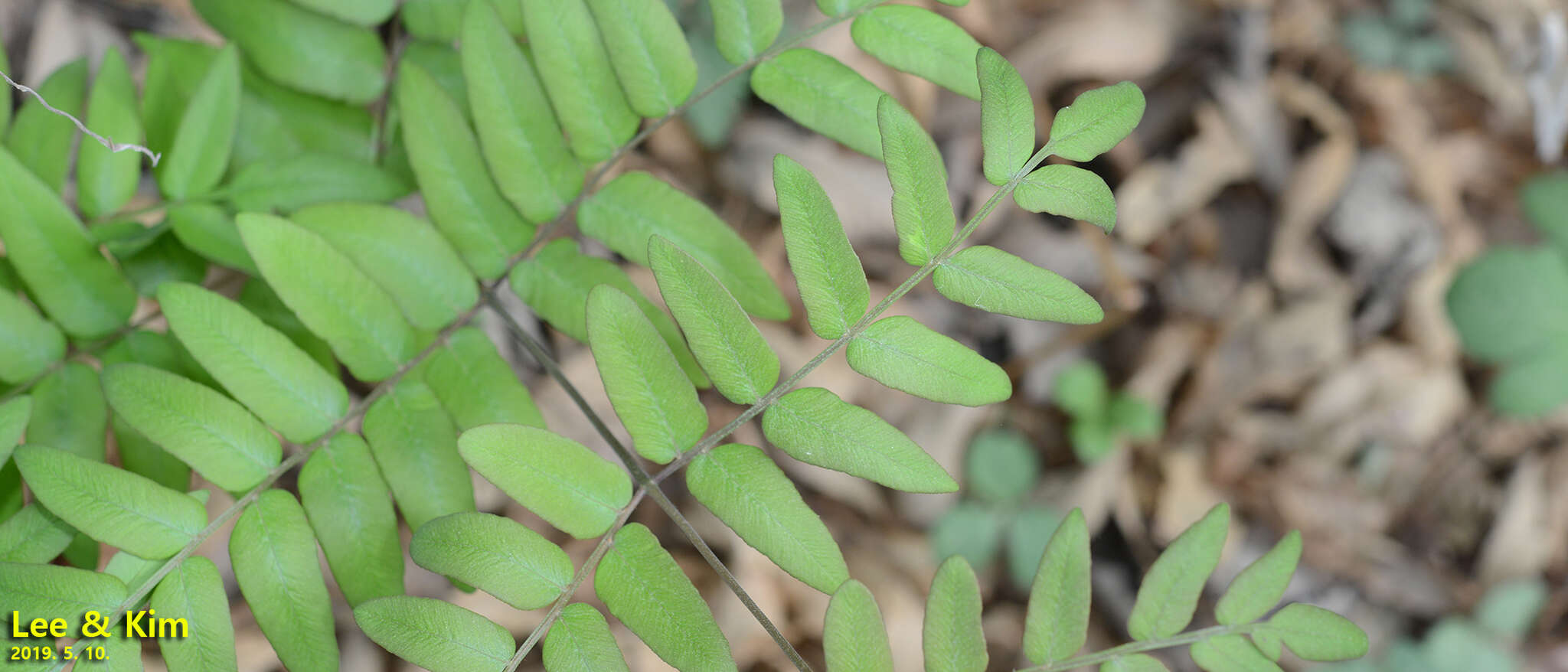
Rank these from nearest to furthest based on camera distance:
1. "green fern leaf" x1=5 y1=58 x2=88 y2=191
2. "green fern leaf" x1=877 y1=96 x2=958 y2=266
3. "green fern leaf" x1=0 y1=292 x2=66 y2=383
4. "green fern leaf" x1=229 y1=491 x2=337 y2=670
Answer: "green fern leaf" x1=877 y1=96 x2=958 y2=266 → "green fern leaf" x1=229 y1=491 x2=337 y2=670 → "green fern leaf" x1=0 y1=292 x2=66 y2=383 → "green fern leaf" x1=5 y1=58 x2=88 y2=191

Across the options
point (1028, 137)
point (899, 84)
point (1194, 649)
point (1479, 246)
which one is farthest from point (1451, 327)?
point (1028, 137)

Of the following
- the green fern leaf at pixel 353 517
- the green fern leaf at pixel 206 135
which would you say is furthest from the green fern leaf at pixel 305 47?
the green fern leaf at pixel 353 517

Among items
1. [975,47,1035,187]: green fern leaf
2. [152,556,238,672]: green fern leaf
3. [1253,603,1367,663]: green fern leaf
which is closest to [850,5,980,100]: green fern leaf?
[975,47,1035,187]: green fern leaf

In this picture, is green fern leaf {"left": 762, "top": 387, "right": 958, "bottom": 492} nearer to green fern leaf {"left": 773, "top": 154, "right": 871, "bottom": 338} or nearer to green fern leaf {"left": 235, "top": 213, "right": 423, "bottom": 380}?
green fern leaf {"left": 773, "top": 154, "right": 871, "bottom": 338}

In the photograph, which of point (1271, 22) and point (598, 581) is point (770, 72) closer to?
point (598, 581)

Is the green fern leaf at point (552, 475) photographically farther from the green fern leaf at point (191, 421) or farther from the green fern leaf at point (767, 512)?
the green fern leaf at point (191, 421)
